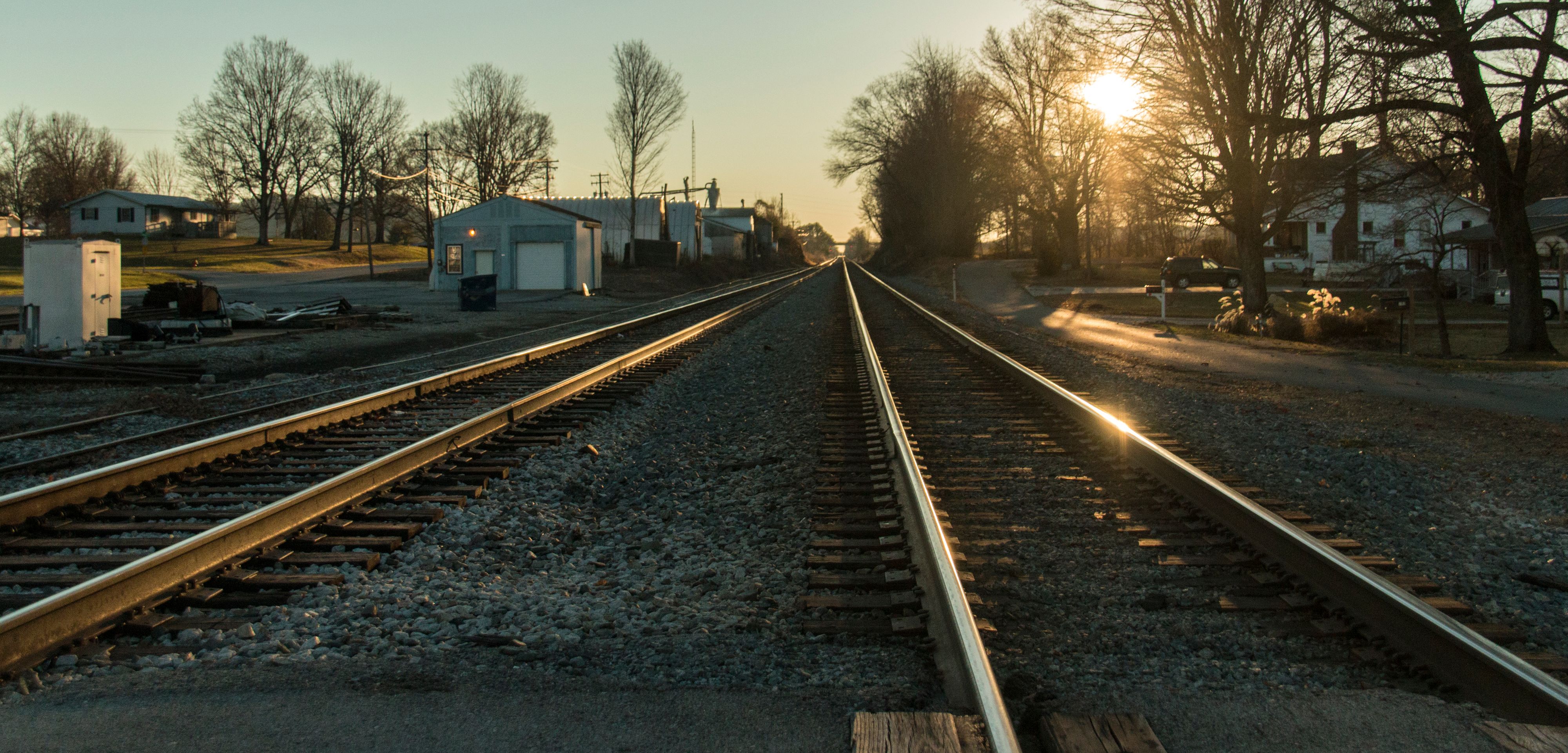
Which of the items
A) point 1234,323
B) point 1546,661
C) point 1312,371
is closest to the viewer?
point 1546,661

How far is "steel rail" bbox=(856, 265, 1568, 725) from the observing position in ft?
9.66

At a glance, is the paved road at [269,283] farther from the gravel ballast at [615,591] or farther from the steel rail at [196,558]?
the gravel ballast at [615,591]

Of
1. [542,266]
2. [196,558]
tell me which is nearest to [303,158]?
[542,266]

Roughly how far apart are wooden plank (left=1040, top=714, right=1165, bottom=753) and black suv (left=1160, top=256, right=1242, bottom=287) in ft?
145

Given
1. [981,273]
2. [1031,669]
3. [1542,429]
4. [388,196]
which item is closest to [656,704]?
[1031,669]

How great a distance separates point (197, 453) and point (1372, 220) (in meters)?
70.2

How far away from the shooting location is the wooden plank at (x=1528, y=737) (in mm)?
2705

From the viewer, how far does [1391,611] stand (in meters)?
3.55

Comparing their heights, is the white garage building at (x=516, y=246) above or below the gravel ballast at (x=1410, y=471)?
above

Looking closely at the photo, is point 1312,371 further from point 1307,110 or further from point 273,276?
point 273,276

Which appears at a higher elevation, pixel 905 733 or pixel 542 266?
pixel 542 266

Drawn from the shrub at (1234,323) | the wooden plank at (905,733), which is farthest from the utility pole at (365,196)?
the wooden plank at (905,733)

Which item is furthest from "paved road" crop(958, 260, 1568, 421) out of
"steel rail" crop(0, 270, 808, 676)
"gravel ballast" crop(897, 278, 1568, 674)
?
"steel rail" crop(0, 270, 808, 676)

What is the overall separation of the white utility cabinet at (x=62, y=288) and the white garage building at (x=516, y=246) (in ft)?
82.6
